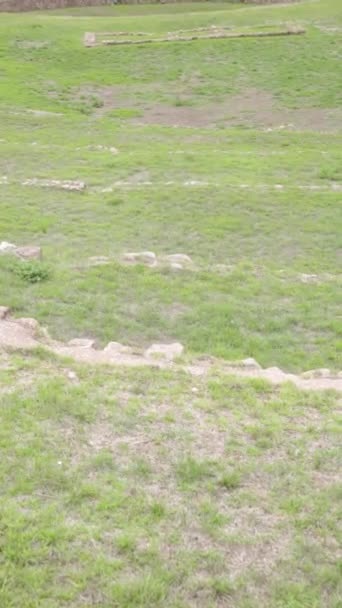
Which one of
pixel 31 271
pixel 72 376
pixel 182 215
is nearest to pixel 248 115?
pixel 182 215

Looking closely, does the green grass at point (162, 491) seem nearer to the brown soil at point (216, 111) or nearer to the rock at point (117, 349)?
the rock at point (117, 349)

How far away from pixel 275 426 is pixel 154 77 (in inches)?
937

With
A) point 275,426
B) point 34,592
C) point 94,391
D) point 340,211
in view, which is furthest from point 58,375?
point 340,211

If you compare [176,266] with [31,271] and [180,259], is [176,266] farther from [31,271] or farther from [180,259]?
[31,271]

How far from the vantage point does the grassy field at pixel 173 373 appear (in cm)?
447

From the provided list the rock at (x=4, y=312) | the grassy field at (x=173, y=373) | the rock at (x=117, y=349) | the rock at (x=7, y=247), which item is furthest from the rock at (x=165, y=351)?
the rock at (x=7, y=247)

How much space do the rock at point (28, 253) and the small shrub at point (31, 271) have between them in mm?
389

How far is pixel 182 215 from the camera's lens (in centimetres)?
1273

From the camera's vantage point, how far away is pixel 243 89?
85.6ft

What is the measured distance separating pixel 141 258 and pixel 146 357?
3.31 m

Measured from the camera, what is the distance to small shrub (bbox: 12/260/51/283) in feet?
32.0

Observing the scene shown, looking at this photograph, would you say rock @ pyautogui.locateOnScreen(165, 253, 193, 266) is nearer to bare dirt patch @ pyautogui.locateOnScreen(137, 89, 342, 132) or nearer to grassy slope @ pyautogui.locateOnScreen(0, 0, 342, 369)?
grassy slope @ pyautogui.locateOnScreen(0, 0, 342, 369)

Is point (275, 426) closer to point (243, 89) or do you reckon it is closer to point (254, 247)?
point (254, 247)

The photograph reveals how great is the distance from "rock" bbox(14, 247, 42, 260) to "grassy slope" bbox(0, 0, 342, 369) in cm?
28
